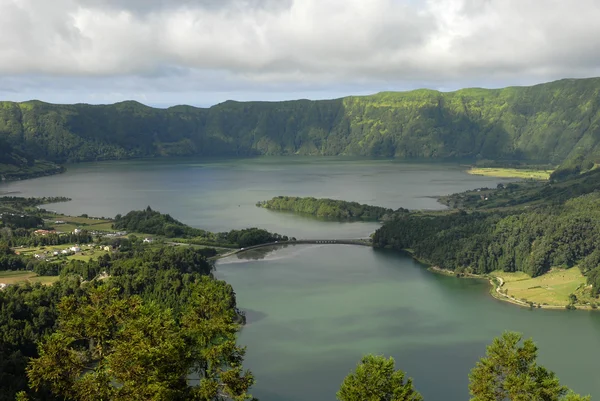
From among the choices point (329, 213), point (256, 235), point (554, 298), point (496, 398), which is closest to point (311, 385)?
point (496, 398)

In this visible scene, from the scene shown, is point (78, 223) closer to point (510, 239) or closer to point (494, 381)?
point (510, 239)

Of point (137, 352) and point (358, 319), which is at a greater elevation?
point (137, 352)

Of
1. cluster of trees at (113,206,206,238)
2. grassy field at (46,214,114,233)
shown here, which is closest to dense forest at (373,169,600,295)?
cluster of trees at (113,206,206,238)

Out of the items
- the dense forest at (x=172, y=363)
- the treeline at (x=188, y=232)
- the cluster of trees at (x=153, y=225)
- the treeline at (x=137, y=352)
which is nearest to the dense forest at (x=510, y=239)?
the treeline at (x=188, y=232)

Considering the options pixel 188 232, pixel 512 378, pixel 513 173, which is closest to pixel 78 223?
pixel 188 232

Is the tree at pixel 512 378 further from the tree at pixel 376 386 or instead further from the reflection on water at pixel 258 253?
the reflection on water at pixel 258 253

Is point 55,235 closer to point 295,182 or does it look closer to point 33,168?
point 295,182

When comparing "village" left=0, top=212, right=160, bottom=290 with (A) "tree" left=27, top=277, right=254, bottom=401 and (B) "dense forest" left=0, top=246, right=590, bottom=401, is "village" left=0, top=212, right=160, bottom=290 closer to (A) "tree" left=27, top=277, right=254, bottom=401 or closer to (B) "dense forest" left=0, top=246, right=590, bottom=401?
(B) "dense forest" left=0, top=246, right=590, bottom=401
